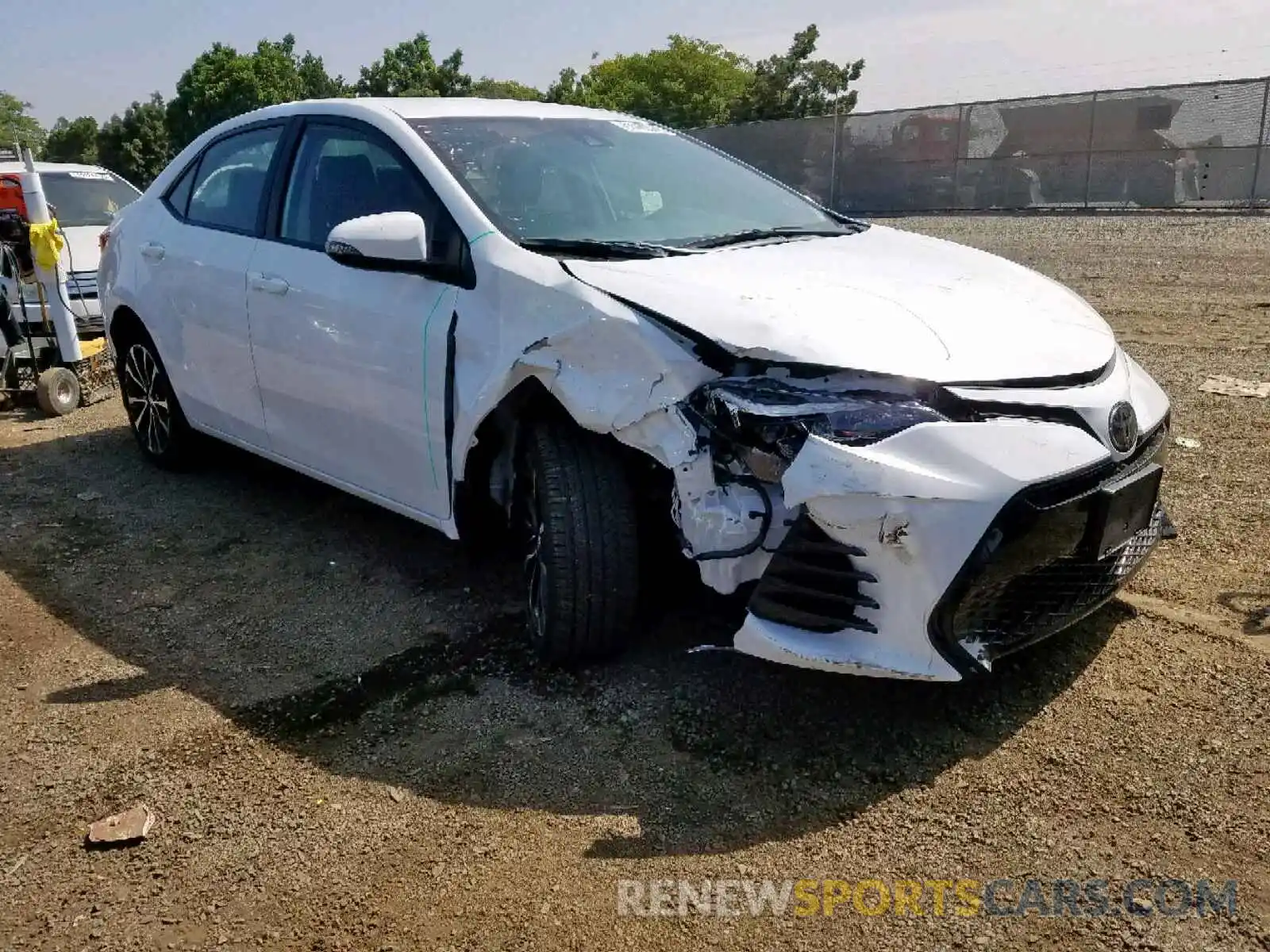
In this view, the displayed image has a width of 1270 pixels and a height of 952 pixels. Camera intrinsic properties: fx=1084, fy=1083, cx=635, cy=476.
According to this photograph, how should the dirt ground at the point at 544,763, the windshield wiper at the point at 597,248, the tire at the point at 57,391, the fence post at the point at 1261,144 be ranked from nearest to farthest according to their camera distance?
the dirt ground at the point at 544,763, the windshield wiper at the point at 597,248, the tire at the point at 57,391, the fence post at the point at 1261,144

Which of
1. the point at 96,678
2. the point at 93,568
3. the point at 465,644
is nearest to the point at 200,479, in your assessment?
the point at 93,568

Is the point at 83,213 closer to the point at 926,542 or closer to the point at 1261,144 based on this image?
the point at 926,542

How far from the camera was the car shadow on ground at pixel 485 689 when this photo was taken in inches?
106

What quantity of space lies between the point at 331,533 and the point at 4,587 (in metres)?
1.24

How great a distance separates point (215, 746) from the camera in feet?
9.87

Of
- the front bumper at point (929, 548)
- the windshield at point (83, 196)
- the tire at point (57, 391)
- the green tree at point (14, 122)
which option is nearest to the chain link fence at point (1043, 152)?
the windshield at point (83, 196)

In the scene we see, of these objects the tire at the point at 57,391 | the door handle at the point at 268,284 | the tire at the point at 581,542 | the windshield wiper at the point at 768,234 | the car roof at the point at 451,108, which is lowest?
the tire at the point at 57,391

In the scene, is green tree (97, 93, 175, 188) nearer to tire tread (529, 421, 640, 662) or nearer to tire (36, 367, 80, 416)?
tire (36, 367, 80, 416)

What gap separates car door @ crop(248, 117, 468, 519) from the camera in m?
3.39

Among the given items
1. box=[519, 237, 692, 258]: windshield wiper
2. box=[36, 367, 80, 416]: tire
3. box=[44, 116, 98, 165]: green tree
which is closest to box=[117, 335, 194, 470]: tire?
box=[36, 367, 80, 416]: tire

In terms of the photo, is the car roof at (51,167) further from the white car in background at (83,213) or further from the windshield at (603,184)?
the windshield at (603,184)

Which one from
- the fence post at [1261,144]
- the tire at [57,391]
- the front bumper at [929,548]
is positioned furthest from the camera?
the fence post at [1261,144]

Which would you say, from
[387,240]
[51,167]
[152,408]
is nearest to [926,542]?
[387,240]

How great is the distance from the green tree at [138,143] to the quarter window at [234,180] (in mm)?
47423
